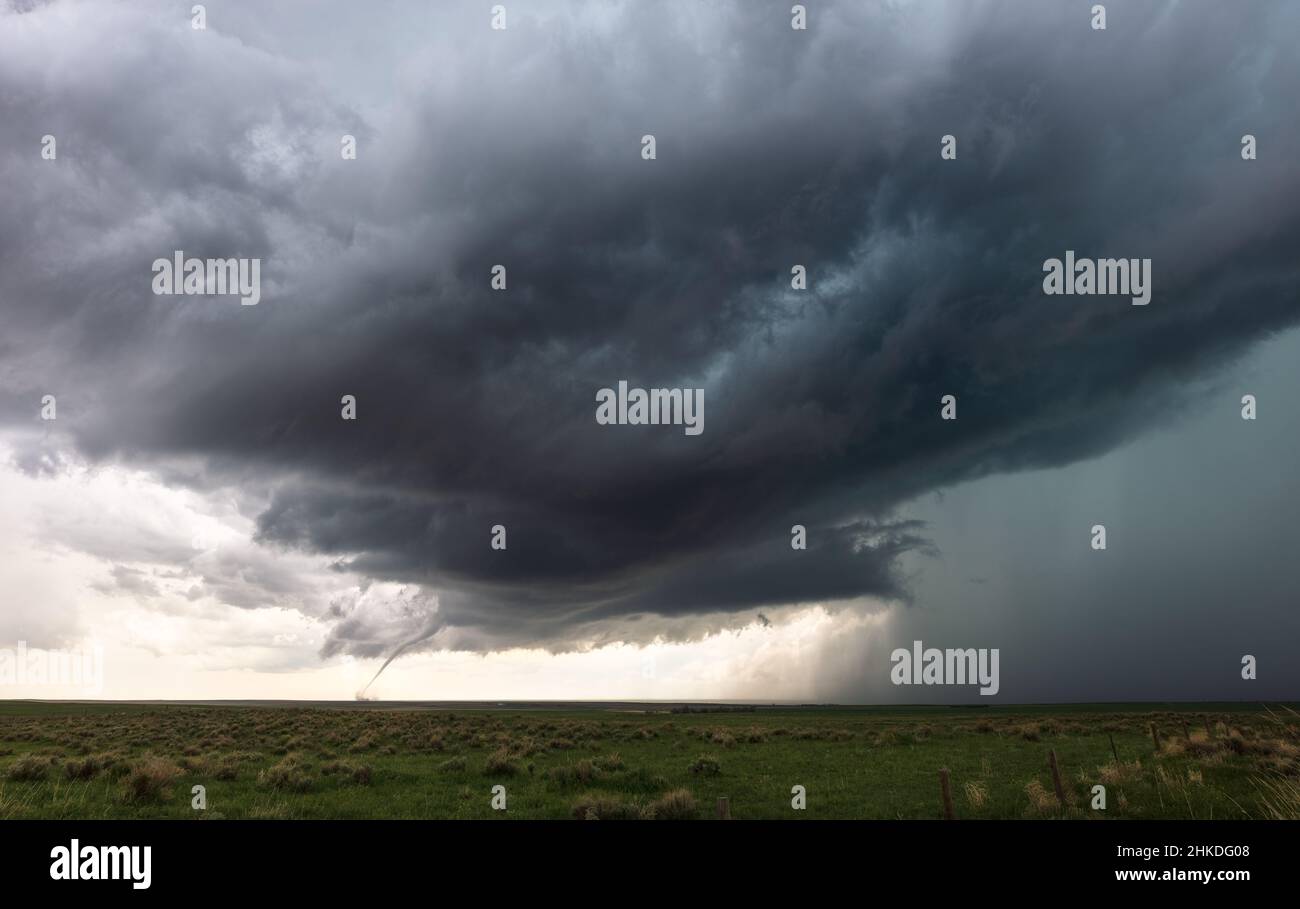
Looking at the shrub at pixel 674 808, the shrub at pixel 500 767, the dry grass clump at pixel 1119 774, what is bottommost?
the shrub at pixel 500 767

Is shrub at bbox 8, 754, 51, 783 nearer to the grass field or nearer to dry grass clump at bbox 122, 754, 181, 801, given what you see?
the grass field

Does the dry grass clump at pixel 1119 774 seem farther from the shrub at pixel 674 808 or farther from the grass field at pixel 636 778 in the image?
the shrub at pixel 674 808

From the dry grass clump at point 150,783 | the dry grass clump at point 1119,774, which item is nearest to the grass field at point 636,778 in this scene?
the dry grass clump at point 150,783

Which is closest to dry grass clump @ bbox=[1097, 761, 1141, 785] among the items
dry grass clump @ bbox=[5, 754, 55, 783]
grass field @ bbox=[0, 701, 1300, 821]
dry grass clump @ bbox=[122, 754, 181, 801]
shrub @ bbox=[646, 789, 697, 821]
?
grass field @ bbox=[0, 701, 1300, 821]

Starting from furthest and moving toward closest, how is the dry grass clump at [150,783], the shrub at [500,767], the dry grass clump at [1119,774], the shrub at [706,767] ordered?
1. the shrub at [706,767]
2. the shrub at [500,767]
3. the dry grass clump at [1119,774]
4. the dry grass clump at [150,783]

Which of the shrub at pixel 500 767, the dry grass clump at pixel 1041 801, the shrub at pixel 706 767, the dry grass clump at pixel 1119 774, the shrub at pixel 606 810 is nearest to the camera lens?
the shrub at pixel 606 810

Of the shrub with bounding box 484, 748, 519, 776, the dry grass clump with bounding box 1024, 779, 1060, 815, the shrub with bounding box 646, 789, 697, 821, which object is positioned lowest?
the shrub with bounding box 484, 748, 519, 776

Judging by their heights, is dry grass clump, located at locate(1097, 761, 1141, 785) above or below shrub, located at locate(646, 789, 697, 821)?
below

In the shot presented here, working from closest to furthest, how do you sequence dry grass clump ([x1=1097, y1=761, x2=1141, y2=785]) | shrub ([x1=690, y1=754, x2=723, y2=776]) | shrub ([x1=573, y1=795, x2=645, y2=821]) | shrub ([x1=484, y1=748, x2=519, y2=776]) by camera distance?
shrub ([x1=573, y1=795, x2=645, y2=821]) < dry grass clump ([x1=1097, y1=761, x2=1141, y2=785]) < shrub ([x1=484, y1=748, x2=519, y2=776]) < shrub ([x1=690, y1=754, x2=723, y2=776])

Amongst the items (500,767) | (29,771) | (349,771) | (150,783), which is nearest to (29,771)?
(29,771)
